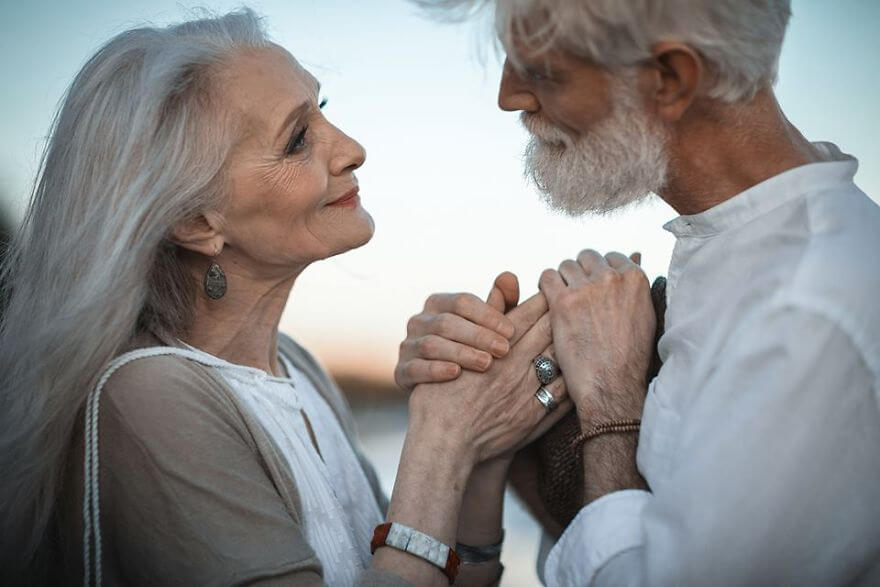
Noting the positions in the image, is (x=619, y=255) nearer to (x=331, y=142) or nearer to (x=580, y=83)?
(x=580, y=83)

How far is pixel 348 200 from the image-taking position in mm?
2381

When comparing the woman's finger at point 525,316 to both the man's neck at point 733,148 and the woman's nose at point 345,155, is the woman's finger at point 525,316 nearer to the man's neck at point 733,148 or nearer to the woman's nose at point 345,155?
the man's neck at point 733,148

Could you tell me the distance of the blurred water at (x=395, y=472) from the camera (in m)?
4.32

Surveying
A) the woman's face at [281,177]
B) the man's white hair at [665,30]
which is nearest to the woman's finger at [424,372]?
the woman's face at [281,177]

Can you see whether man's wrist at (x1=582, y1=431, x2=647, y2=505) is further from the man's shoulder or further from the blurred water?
the blurred water

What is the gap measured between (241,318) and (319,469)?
1.65 feet

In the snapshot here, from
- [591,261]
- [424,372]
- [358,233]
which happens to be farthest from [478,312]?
[358,233]

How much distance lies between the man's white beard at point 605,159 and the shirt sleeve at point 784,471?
51cm

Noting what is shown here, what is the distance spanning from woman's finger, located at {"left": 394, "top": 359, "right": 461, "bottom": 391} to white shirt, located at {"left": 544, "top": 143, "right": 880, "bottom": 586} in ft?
2.02

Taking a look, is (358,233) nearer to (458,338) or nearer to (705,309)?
(458,338)

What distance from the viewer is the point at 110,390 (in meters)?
1.83

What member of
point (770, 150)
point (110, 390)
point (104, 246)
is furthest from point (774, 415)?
point (104, 246)

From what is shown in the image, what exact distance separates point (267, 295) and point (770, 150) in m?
1.45

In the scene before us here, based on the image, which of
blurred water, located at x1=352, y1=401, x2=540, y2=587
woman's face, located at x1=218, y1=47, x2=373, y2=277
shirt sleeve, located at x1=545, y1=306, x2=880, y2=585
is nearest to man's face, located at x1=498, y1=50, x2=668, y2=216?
shirt sleeve, located at x1=545, y1=306, x2=880, y2=585
